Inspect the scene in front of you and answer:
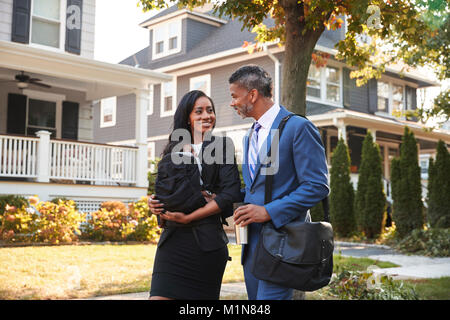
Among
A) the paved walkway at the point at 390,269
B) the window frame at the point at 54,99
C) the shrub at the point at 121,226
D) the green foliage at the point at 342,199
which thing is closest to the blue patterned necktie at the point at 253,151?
the paved walkway at the point at 390,269

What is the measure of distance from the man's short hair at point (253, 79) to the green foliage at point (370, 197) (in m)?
11.6

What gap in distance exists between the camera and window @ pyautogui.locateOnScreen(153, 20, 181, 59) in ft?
72.5

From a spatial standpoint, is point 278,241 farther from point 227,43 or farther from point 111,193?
point 227,43

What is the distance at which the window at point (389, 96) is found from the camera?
21875 millimetres

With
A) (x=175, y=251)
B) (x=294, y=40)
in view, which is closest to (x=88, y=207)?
(x=294, y=40)

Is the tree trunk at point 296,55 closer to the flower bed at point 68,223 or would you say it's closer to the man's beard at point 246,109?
the man's beard at point 246,109

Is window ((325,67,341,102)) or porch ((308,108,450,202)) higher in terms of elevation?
window ((325,67,341,102))

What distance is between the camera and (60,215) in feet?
34.1

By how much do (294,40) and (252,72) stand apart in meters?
2.43

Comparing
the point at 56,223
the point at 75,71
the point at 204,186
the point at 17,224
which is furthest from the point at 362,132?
the point at 204,186

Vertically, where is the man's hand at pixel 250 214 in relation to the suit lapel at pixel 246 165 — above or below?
below

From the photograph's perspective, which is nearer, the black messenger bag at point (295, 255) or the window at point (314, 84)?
the black messenger bag at point (295, 255)

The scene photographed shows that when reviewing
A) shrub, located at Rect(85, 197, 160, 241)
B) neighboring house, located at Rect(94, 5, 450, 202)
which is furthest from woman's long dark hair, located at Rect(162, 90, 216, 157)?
neighboring house, located at Rect(94, 5, 450, 202)

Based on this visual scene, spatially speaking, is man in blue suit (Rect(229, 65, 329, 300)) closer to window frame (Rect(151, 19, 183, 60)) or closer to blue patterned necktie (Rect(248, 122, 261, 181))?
blue patterned necktie (Rect(248, 122, 261, 181))
